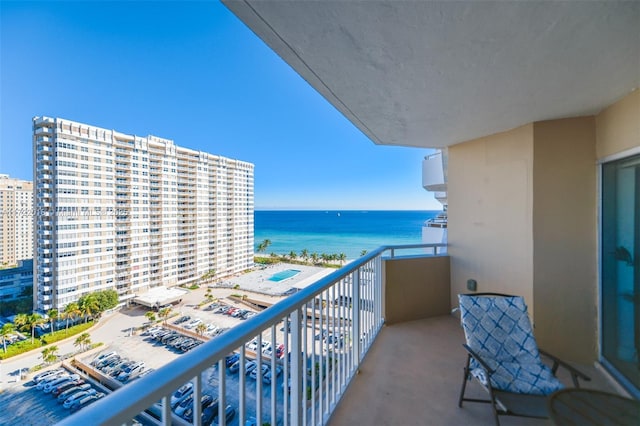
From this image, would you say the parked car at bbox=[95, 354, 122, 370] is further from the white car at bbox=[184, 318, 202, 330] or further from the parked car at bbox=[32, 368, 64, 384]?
the white car at bbox=[184, 318, 202, 330]

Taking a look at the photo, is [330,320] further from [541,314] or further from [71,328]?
[71,328]

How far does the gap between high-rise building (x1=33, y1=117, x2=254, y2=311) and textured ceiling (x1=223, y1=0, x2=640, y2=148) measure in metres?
7.86

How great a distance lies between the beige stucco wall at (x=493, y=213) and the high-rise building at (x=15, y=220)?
827 centimetres

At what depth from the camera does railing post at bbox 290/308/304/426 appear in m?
1.23

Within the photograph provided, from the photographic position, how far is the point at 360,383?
2197 mm

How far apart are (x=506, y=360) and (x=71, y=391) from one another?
17.6 ft

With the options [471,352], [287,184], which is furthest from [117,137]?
[287,184]

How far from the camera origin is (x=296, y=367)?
123cm

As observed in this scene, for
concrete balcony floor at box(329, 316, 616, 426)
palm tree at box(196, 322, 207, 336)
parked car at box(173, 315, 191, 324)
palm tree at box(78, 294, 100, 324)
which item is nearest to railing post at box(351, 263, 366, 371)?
concrete balcony floor at box(329, 316, 616, 426)

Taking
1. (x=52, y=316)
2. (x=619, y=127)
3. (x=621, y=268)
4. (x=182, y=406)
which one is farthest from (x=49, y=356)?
(x=619, y=127)

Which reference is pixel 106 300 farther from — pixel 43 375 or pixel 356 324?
pixel 356 324

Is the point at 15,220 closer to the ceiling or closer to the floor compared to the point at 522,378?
closer to the ceiling

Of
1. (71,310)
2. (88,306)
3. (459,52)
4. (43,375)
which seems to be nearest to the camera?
(459,52)

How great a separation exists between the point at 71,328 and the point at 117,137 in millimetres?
6678
